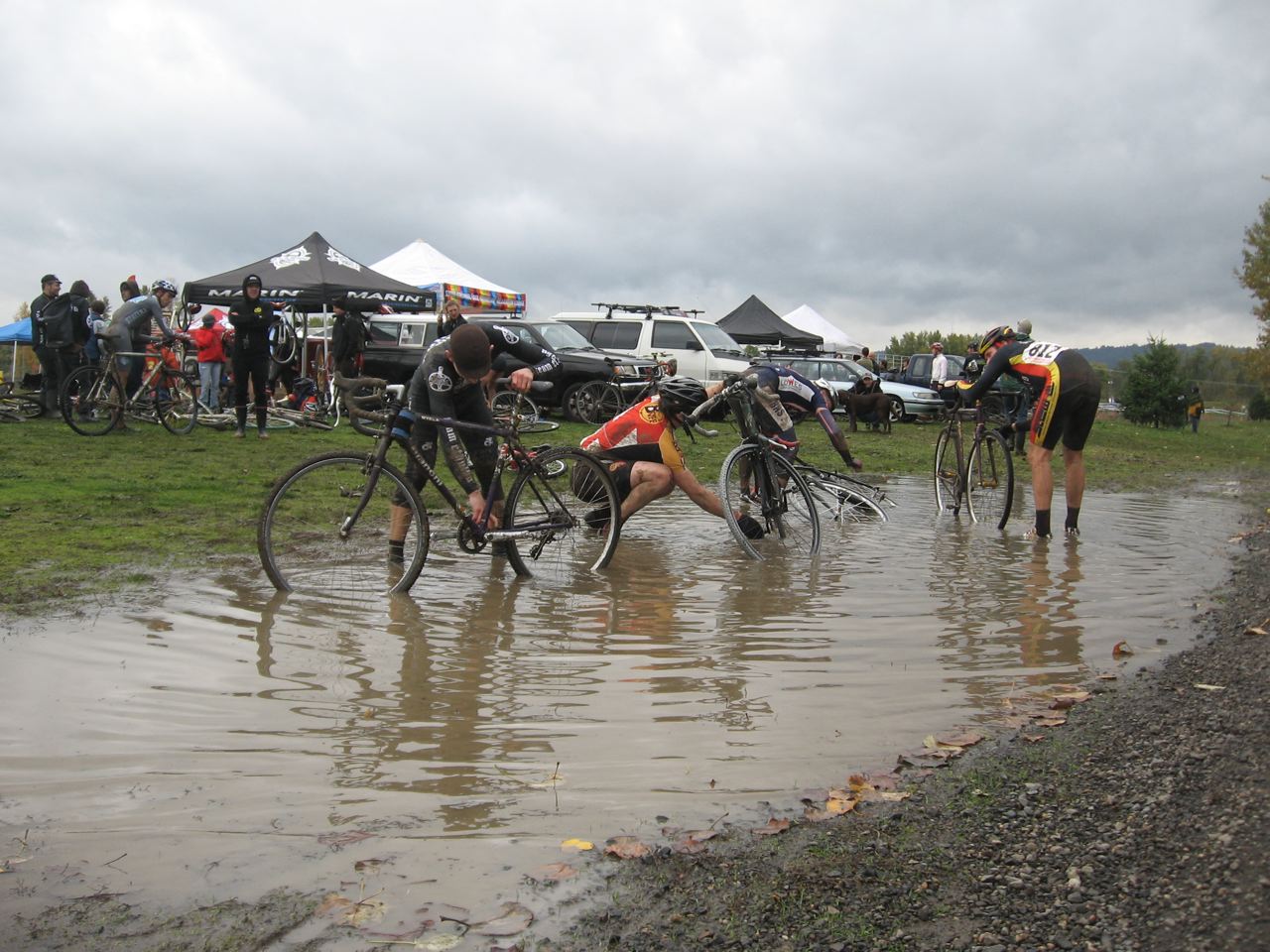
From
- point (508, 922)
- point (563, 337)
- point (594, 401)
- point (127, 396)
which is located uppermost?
point (563, 337)

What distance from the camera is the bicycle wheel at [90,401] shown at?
13695 mm

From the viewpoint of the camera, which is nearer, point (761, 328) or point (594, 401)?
point (594, 401)

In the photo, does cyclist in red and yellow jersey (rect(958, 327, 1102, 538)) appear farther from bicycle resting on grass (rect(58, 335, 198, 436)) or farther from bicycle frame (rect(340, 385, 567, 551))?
bicycle resting on grass (rect(58, 335, 198, 436))

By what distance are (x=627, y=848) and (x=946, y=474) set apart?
796cm

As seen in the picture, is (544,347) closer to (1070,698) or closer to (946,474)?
(946,474)

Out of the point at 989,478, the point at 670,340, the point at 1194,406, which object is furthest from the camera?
the point at 1194,406

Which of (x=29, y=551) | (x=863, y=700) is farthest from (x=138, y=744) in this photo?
(x=29, y=551)

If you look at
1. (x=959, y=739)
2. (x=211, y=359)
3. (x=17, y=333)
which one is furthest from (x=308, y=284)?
(x=959, y=739)

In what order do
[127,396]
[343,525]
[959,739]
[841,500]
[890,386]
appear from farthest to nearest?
1. [890,386]
2. [127,396]
3. [841,500]
4. [343,525]
5. [959,739]

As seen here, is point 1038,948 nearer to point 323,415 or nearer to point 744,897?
point 744,897

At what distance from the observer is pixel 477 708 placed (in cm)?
443

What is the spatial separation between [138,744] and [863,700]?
8.75 ft

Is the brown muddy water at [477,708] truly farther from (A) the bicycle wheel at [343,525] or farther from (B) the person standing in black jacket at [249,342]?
(B) the person standing in black jacket at [249,342]

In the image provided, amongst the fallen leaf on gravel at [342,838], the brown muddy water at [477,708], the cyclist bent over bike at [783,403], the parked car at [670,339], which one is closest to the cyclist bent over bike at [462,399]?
the brown muddy water at [477,708]
